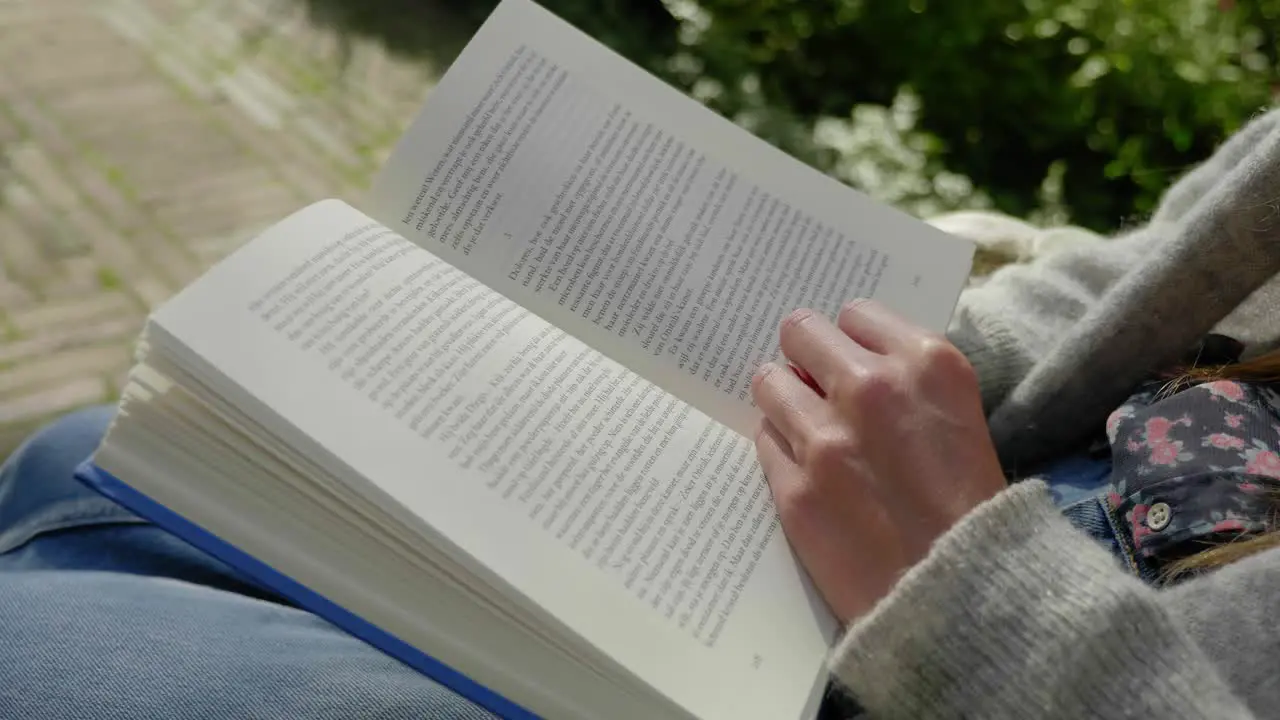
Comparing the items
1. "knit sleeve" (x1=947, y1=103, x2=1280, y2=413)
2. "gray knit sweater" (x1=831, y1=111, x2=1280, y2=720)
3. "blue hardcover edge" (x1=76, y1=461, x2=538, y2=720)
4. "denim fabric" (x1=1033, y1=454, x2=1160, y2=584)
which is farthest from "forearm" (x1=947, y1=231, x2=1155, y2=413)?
"blue hardcover edge" (x1=76, y1=461, x2=538, y2=720)

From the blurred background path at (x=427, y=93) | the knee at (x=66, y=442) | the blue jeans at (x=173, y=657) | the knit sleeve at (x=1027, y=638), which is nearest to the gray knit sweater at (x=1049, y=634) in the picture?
the knit sleeve at (x=1027, y=638)

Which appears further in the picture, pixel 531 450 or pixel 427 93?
pixel 427 93

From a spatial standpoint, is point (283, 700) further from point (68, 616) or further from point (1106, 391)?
point (1106, 391)

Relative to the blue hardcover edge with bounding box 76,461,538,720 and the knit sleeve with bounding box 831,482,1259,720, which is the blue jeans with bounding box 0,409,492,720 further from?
the knit sleeve with bounding box 831,482,1259,720

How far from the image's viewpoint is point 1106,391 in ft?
2.80

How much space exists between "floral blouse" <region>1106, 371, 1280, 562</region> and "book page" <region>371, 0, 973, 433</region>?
0.18m

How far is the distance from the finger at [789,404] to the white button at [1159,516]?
0.72 feet

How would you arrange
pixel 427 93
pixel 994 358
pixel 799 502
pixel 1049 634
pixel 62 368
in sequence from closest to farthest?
pixel 1049 634 → pixel 799 502 → pixel 994 358 → pixel 62 368 → pixel 427 93

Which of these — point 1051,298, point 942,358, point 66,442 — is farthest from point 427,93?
point 942,358

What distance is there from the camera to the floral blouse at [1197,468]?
26.8 inches

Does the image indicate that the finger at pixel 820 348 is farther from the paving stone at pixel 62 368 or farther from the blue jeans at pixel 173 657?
the paving stone at pixel 62 368

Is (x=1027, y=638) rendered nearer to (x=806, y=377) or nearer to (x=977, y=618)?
(x=977, y=618)

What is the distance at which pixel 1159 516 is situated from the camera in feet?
2.28

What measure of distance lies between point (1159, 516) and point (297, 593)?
0.56 m
